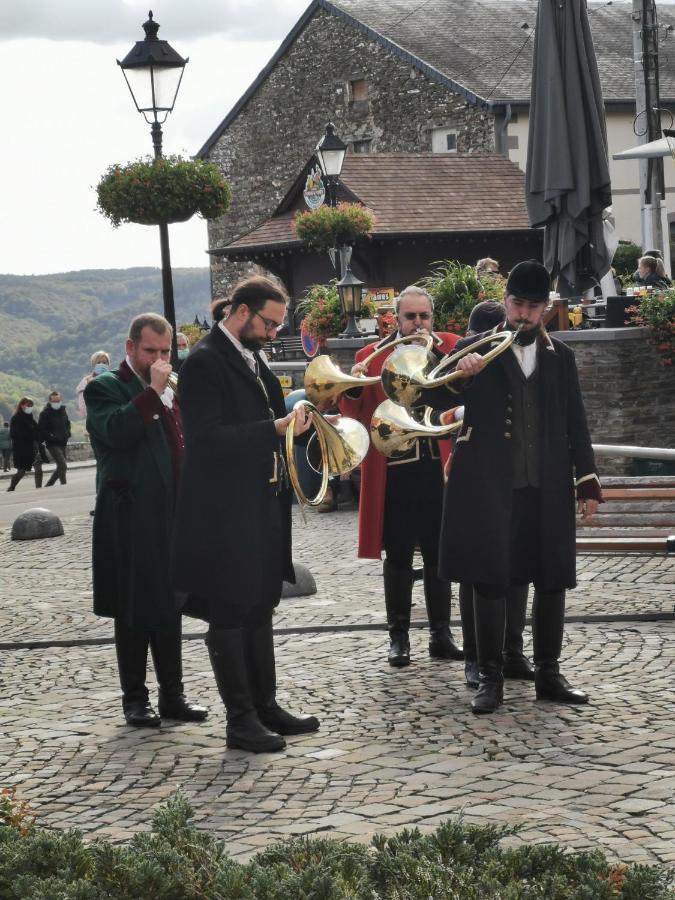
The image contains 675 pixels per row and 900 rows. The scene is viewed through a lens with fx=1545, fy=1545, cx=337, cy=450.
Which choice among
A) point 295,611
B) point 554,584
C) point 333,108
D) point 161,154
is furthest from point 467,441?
point 333,108

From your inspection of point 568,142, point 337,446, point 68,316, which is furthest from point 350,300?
point 68,316

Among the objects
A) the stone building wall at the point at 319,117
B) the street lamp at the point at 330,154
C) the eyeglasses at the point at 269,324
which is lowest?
the eyeglasses at the point at 269,324

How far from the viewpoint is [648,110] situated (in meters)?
21.3

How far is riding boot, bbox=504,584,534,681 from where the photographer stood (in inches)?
292

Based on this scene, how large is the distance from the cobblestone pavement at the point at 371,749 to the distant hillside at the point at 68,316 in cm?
7259

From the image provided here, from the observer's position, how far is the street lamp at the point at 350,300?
661 inches

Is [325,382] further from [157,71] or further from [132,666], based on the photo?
[157,71]

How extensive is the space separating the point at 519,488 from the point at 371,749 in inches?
56.7

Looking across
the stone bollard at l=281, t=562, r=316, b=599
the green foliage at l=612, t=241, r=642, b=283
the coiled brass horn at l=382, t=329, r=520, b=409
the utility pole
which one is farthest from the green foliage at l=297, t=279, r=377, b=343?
the green foliage at l=612, t=241, r=642, b=283

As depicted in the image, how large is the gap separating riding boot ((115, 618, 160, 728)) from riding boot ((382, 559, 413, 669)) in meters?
1.46

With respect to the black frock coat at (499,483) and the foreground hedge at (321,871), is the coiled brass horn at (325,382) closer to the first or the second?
the black frock coat at (499,483)

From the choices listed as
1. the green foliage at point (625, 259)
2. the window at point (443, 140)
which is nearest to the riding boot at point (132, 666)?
the green foliage at point (625, 259)

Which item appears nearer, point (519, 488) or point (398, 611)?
point (519, 488)

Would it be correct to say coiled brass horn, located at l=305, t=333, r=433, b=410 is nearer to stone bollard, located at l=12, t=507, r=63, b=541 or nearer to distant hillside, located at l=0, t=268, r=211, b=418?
stone bollard, located at l=12, t=507, r=63, b=541
